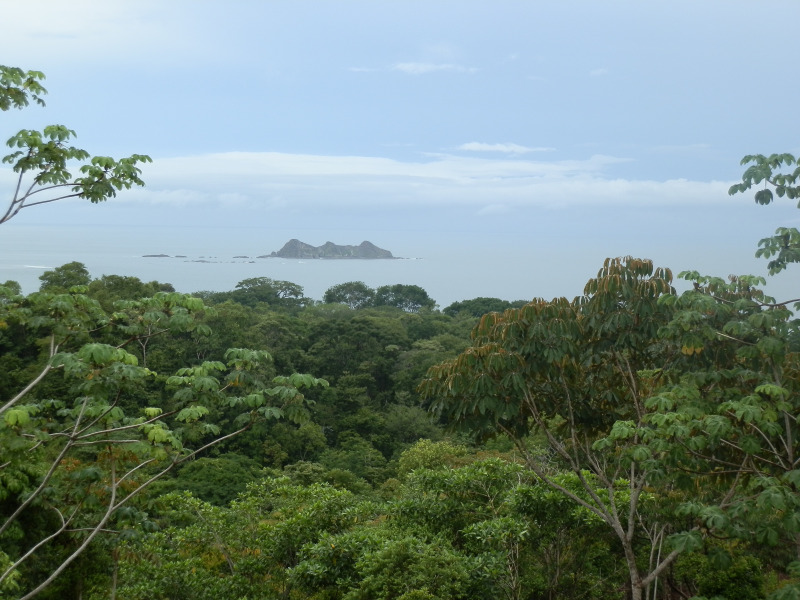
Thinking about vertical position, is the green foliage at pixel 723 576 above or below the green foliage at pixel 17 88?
below

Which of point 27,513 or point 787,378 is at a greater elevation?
point 787,378

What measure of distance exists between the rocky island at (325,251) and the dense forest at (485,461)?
272 ft

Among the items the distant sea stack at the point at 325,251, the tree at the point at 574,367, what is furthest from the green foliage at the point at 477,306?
the distant sea stack at the point at 325,251

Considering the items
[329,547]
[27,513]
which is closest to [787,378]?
[329,547]

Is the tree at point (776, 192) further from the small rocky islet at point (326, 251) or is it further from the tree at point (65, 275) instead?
the small rocky islet at point (326, 251)

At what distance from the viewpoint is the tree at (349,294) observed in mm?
42562

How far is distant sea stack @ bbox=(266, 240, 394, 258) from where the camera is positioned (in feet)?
291

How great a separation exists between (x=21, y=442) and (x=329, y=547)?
256 centimetres

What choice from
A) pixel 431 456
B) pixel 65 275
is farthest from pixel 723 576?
pixel 65 275

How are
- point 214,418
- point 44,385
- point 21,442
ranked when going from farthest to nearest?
point 214,418
point 44,385
point 21,442

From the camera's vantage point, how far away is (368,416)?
21.7m

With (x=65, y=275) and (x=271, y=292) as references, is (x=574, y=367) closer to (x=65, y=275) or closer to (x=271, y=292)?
(x=65, y=275)

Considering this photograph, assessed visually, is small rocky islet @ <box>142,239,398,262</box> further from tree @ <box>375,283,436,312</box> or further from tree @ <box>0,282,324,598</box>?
tree @ <box>0,282,324,598</box>

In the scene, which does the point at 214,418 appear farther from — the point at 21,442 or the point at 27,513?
the point at 21,442
